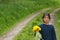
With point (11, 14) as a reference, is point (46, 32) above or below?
below

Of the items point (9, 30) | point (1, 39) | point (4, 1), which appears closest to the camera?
point (1, 39)

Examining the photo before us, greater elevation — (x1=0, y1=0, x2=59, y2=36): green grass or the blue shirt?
(x1=0, y1=0, x2=59, y2=36): green grass

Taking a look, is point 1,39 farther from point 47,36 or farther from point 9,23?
point 47,36

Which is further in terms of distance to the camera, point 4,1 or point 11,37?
point 4,1

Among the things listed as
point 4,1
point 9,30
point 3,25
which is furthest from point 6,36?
point 4,1

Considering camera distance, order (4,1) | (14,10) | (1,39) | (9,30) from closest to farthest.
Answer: (1,39) → (9,30) → (14,10) → (4,1)

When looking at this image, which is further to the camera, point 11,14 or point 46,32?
point 11,14

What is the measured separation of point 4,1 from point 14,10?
390 centimetres

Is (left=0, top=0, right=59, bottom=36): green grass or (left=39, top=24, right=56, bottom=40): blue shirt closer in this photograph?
(left=39, top=24, right=56, bottom=40): blue shirt

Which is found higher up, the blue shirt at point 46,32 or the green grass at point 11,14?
the green grass at point 11,14

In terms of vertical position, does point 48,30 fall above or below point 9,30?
below

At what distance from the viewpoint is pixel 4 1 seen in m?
27.2

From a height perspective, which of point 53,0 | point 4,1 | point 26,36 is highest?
point 53,0

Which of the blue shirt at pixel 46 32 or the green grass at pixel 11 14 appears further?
the green grass at pixel 11 14
